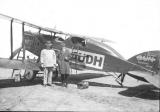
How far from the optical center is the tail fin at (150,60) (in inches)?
324

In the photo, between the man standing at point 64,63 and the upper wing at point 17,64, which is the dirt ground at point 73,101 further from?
the man standing at point 64,63

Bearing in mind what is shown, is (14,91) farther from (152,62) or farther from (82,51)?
(152,62)

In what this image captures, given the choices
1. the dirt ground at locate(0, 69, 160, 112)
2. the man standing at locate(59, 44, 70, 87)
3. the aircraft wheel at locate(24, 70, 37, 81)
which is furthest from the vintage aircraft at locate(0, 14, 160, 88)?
the dirt ground at locate(0, 69, 160, 112)

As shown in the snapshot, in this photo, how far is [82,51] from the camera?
9227 mm

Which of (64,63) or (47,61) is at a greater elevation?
(47,61)

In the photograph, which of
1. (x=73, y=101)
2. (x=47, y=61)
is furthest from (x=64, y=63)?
(x=73, y=101)

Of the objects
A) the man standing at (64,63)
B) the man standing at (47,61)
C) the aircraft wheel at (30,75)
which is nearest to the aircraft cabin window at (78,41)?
the man standing at (64,63)

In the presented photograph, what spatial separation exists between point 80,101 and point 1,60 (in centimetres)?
395

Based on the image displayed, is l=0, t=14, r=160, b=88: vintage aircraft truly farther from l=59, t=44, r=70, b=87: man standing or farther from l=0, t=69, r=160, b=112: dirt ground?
l=0, t=69, r=160, b=112: dirt ground

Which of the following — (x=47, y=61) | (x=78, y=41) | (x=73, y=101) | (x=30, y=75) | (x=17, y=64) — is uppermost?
(x=78, y=41)

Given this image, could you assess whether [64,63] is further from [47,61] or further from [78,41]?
[78,41]

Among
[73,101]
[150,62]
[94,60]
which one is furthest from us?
[94,60]

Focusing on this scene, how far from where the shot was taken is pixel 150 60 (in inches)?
340

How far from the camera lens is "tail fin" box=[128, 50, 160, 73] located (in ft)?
27.0
